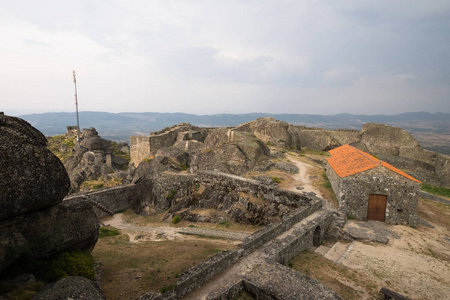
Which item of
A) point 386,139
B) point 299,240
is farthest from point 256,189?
point 386,139

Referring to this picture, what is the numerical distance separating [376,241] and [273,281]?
8393mm

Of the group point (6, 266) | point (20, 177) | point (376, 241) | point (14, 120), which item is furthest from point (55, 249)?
point (376, 241)

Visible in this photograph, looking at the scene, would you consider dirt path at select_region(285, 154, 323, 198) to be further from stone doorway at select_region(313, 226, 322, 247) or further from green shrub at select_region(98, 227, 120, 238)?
green shrub at select_region(98, 227, 120, 238)

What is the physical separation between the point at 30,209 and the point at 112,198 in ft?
56.4

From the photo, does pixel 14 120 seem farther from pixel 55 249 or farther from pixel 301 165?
pixel 301 165

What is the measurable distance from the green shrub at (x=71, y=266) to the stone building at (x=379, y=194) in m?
15.8

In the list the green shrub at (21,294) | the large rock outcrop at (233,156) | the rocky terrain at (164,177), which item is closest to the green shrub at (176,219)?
the rocky terrain at (164,177)

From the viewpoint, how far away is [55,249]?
831 cm

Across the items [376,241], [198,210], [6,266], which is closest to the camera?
[6,266]

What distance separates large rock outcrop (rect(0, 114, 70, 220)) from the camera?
701 cm

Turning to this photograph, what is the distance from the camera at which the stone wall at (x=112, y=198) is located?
22.9 meters

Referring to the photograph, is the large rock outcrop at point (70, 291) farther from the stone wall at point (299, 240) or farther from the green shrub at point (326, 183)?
the green shrub at point (326, 183)

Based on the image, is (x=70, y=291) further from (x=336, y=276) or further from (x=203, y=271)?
(x=336, y=276)

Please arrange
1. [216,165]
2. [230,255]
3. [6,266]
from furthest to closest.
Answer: [216,165] < [230,255] < [6,266]
